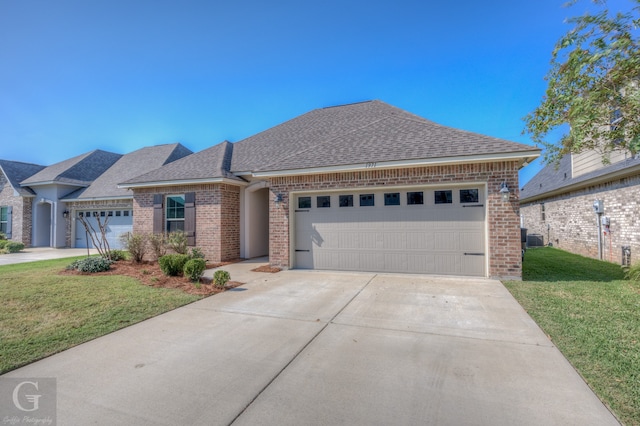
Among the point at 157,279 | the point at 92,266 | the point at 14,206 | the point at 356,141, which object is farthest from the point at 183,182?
the point at 14,206

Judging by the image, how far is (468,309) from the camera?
4883 mm

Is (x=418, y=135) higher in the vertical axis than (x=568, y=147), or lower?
higher

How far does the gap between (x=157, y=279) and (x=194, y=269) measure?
3.61ft

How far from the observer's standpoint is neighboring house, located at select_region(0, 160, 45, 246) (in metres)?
16.7

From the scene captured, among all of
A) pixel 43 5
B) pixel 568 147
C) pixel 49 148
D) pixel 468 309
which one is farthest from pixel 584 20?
pixel 49 148

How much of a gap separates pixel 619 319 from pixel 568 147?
13.3ft

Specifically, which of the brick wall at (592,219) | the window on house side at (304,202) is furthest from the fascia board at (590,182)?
the window on house side at (304,202)

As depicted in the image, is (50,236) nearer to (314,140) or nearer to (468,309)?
(314,140)

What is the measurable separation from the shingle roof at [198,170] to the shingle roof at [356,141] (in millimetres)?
509

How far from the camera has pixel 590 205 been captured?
11289mm

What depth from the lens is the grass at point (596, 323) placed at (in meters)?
2.58

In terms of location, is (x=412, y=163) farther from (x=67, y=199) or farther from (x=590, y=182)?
(x=67, y=199)

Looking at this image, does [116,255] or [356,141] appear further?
[116,255]
